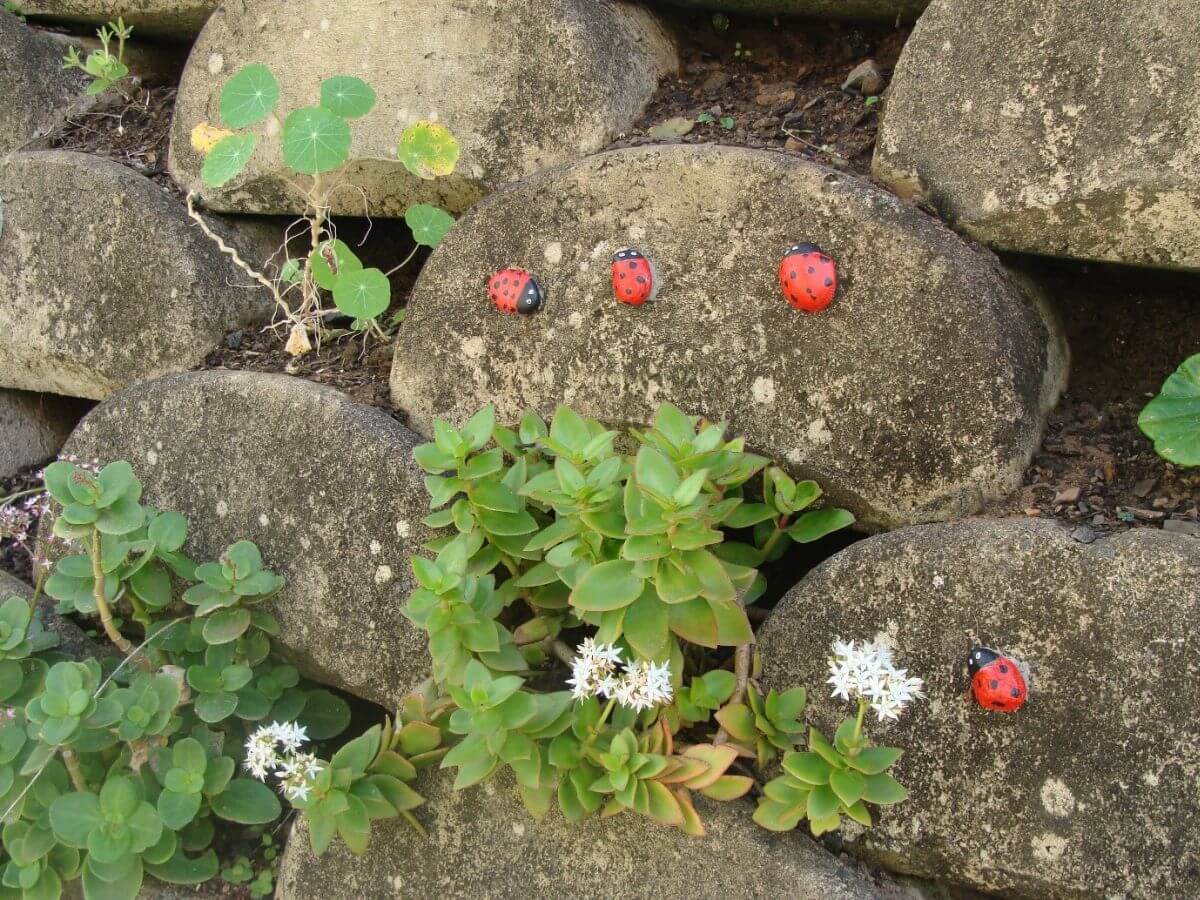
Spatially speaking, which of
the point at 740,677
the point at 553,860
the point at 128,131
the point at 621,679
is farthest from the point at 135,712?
the point at 128,131

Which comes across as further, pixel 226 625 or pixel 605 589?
pixel 226 625

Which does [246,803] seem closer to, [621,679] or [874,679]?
[621,679]

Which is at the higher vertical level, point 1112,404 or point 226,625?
point 1112,404

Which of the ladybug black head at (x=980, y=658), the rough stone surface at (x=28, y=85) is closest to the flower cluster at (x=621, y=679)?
the ladybug black head at (x=980, y=658)

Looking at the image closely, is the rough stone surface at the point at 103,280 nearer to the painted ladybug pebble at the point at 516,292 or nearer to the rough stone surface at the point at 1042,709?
the painted ladybug pebble at the point at 516,292

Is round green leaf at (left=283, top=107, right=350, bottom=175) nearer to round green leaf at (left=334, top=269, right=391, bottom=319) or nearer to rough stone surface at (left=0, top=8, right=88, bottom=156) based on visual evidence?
round green leaf at (left=334, top=269, right=391, bottom=319)

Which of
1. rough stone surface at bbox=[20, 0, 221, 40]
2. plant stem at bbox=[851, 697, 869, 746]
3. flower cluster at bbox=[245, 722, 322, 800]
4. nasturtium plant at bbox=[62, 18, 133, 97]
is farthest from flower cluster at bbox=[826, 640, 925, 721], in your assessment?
nasturtium plant at bbox=[62, 18, 133, 97]
